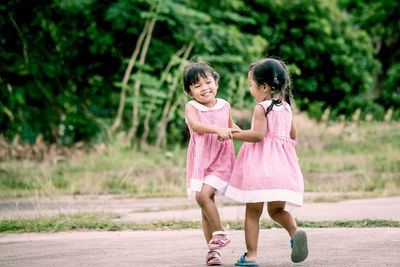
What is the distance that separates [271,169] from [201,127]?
61 cm

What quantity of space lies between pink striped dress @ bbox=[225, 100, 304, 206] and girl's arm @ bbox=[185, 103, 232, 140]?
0.70 feet

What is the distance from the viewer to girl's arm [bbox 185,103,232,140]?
157 inches

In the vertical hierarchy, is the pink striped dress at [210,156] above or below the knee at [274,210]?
above

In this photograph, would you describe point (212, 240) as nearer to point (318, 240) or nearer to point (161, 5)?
point (318, 240)

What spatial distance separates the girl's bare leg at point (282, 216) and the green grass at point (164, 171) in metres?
3.29

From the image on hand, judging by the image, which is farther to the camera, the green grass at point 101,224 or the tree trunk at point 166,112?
the tree trunk at point 166,112

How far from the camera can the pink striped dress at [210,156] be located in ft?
13.5

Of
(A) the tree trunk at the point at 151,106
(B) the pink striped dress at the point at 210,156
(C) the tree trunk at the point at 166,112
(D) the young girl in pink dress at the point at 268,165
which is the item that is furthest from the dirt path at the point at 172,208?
(C) the tree trunk at the point at 166,112

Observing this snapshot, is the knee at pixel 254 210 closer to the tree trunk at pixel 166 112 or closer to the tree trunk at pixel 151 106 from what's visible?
the tree trunk at pixel 151 106

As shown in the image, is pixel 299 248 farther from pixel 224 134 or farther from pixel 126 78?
pixel 126 78

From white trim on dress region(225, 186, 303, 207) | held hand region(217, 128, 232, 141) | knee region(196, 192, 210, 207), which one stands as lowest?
knee region(196, 192, 210, 207)

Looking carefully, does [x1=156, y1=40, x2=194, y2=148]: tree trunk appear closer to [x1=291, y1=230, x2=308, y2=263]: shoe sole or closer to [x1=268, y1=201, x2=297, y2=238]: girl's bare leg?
[x1=268, y1=201, x2=297, y2=238]: girl's bare leg

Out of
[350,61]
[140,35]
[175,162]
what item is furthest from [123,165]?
[350,61]

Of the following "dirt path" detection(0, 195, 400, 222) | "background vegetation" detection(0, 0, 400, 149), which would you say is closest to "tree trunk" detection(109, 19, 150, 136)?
"background vegetation" detection(0, 0, 400, 149)
